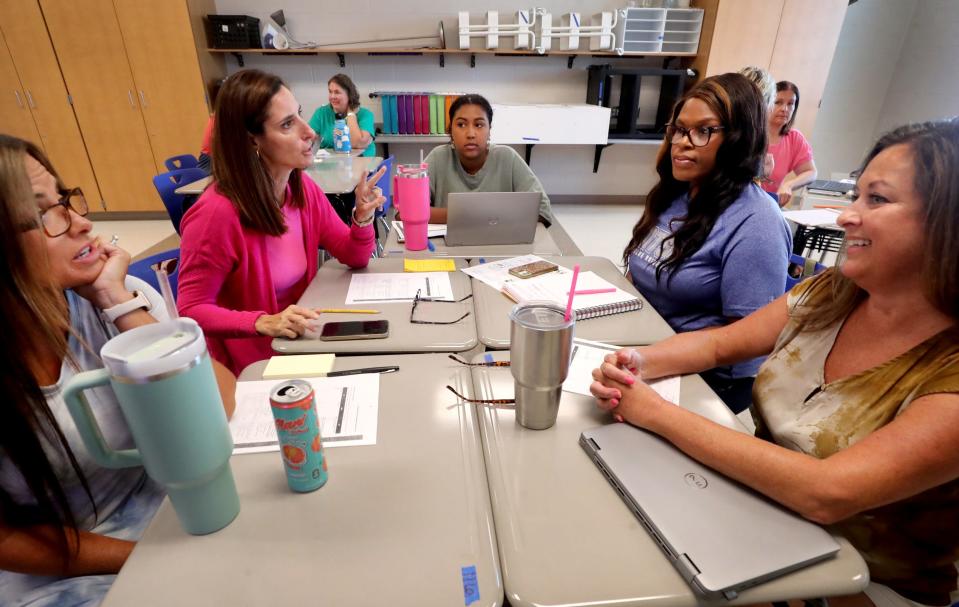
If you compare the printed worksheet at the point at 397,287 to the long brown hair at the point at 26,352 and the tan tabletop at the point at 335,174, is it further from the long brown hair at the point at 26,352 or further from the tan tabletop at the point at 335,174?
the tan tabletop at the point at 335,174

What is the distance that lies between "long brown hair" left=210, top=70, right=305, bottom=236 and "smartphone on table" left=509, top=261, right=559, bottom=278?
2.68 ft

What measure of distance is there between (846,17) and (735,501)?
6.13m

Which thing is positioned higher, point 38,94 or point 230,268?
point 38,94

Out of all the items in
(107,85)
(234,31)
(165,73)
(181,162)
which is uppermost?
(234,31)

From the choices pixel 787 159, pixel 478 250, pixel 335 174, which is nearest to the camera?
pixel 478 250

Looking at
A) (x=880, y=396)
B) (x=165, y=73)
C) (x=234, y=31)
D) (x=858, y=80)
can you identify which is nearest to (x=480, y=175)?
(x=880, y=396)

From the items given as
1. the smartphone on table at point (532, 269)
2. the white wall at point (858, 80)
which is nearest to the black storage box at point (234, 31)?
the smartphone on table at point (532, 269)

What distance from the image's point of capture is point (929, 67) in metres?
4.59

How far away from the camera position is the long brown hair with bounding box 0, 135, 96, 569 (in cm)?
65

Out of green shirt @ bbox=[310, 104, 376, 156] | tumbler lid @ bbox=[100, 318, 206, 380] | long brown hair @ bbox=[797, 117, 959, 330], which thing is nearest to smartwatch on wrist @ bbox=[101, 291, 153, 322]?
tumbler lid @ bbox=[100, 318, 206, 380]

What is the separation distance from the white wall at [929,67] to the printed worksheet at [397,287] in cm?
484

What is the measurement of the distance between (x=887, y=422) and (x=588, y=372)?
0.51m

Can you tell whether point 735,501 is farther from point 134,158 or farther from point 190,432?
point 134,158

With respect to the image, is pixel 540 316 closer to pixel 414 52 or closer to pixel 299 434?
pixel 299 434
